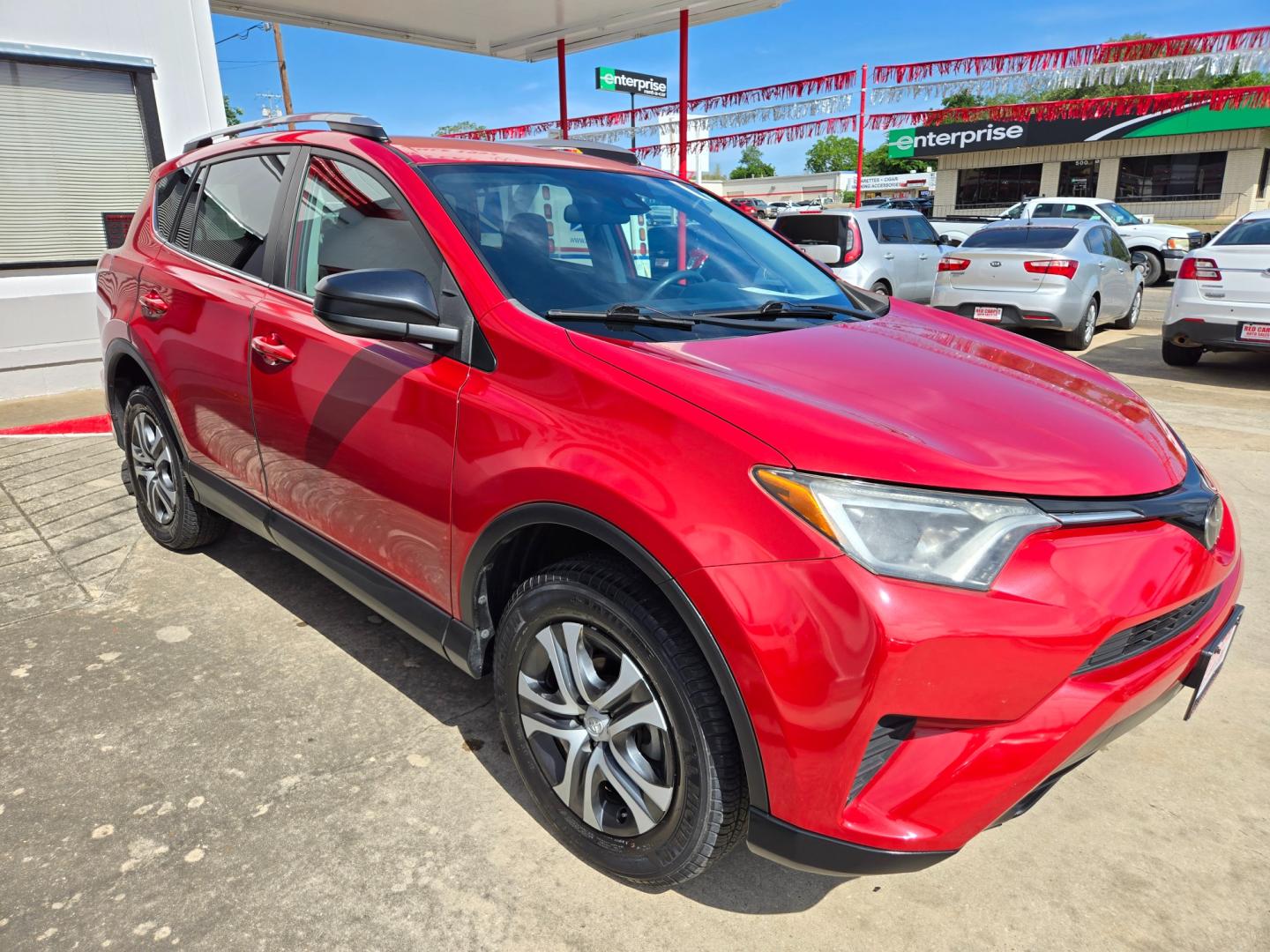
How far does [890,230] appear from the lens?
12.3 meters

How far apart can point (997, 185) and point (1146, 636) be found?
40.4 m

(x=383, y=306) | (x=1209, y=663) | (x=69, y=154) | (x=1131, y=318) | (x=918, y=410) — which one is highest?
(x=69, y=154)

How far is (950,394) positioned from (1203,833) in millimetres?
1416

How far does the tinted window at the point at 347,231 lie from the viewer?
2.50 meters

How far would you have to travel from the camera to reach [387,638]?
333cm

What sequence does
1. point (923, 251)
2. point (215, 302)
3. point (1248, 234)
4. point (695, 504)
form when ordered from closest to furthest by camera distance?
point (695, 504), point (215, 302), point (1248, 234), point (923, 251)

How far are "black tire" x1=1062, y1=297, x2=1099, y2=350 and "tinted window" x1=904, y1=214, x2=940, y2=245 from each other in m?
3.53

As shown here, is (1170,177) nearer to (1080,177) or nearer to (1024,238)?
(1080,177)

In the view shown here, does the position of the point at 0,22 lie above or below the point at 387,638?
above

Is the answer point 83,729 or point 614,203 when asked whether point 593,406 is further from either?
point 83,729

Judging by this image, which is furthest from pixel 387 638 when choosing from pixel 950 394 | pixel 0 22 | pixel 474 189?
pixel 0 22

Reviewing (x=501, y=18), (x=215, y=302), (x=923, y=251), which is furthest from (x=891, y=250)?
(x=215, y=302)

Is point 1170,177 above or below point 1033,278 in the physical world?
above

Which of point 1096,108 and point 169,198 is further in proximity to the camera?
point 1096,108
